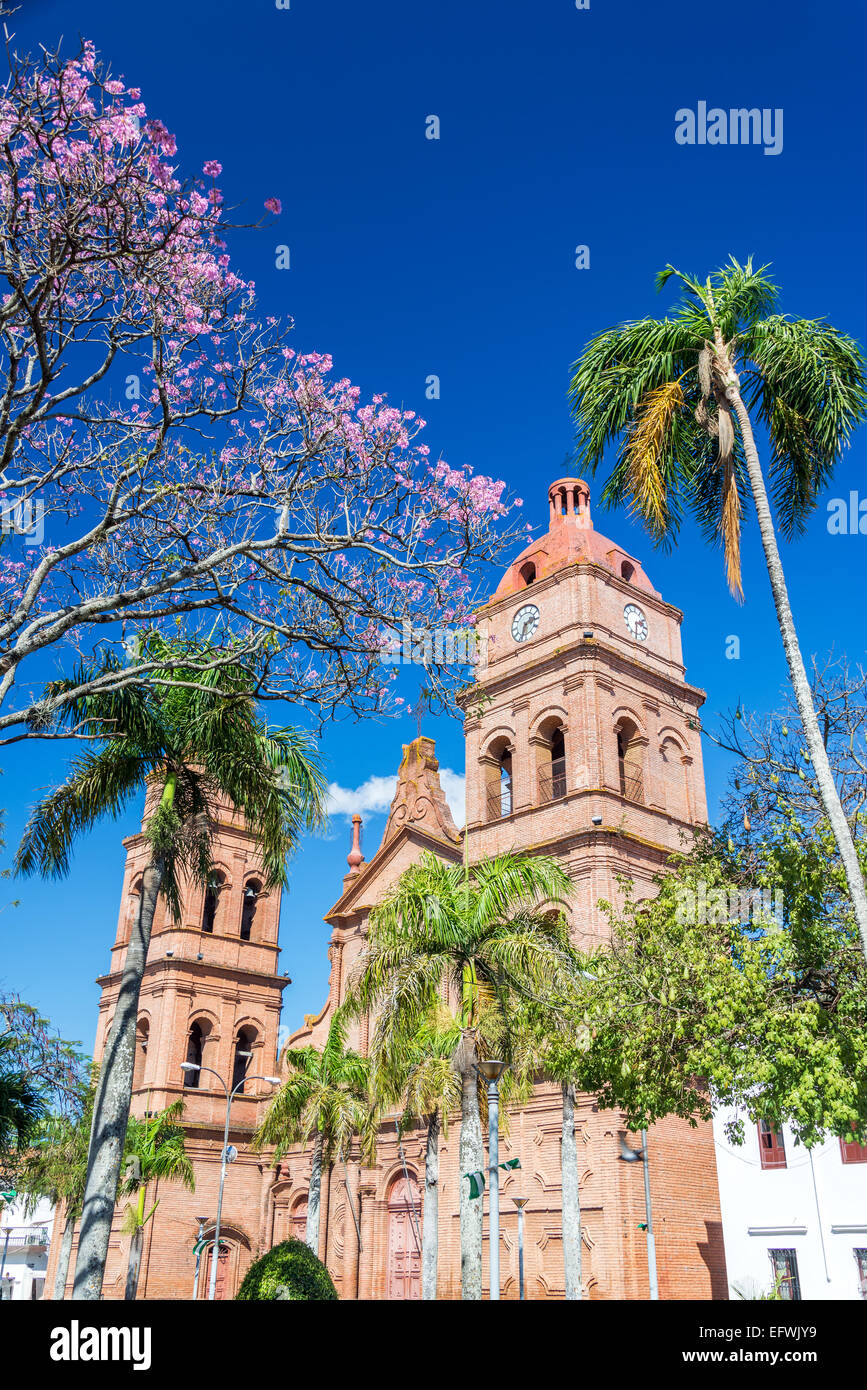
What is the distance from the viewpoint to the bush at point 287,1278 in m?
17.5

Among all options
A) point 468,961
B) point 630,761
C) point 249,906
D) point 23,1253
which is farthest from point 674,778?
point 23,1253

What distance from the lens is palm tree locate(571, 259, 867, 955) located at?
46.2 ft

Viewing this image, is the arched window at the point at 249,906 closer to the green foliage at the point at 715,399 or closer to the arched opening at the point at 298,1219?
the arched opening at the point at 298,1219

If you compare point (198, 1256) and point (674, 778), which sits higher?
point (674, 778)

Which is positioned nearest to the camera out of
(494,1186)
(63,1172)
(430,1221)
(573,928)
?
(494,1186)

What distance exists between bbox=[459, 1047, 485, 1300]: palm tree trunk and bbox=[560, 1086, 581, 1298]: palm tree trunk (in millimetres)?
3496

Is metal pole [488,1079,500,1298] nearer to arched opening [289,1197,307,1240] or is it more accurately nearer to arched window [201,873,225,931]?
arched opening [289,1197,307,1240]

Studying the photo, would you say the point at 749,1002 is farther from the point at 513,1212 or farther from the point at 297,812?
the point at 513,1212

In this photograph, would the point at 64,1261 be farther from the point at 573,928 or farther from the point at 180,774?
the point at 180,774

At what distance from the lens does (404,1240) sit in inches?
1325

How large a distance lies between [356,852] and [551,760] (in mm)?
11737

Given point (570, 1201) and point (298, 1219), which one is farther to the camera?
point (298, 1219)
